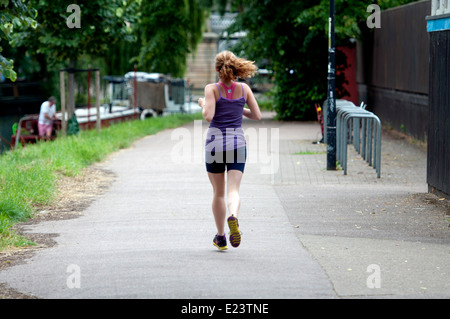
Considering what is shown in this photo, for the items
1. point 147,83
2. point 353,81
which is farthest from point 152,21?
point 353,81

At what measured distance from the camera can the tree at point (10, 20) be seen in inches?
330

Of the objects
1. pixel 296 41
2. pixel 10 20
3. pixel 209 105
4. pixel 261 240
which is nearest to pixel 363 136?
pixel 261 240

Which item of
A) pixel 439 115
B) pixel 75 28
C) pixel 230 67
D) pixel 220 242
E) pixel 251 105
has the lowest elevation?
pixel 220 242

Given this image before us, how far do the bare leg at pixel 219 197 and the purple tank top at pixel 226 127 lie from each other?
262 millimetres

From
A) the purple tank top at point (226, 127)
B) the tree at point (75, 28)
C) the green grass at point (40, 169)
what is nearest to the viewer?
the purple tank top at point (226, 127)

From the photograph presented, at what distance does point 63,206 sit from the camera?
10117 mm

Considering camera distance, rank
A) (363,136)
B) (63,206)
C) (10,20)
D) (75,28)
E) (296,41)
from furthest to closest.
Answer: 1. (296,41)
2. (75,28)
3. (363,136)
4. (63,206)
5. (10,20)

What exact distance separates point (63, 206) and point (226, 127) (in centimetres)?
399

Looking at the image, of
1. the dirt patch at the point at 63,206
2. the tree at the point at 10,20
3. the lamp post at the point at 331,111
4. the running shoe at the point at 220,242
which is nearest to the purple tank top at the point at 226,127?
the running shoe at the point at 220,242

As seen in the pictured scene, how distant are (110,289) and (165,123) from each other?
19185 millimetres

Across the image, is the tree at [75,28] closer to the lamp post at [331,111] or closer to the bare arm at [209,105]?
the lamp post at [331,111]

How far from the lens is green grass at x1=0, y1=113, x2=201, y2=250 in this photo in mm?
9047

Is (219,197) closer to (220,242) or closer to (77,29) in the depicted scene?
(220,242)
